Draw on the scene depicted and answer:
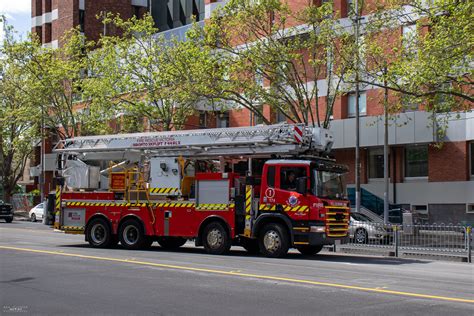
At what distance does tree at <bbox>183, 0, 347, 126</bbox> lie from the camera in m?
24.8

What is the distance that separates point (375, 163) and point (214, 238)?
18963 mm

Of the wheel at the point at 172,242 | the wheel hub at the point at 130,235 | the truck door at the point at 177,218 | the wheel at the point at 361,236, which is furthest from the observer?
the wheel at the point at 361,236

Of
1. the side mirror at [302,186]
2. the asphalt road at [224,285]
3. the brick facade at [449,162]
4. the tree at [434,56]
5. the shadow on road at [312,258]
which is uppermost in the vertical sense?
the tree at [434,56]

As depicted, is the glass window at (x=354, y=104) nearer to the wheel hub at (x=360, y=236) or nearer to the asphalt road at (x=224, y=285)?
the wheel hub at (x=360, y=236)

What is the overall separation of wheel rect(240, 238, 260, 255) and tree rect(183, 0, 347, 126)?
749 centimetres

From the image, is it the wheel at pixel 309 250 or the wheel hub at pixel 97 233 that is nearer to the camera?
the wheel at pixel 309 250

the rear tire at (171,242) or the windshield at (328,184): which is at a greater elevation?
the windshield at (328,184)

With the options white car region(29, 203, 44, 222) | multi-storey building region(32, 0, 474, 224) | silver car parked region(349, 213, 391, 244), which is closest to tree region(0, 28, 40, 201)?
white car region(29, 203, 44, 222)

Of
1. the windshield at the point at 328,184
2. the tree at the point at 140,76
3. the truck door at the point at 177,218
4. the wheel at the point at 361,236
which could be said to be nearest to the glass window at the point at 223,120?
the tree at the point at 140,76

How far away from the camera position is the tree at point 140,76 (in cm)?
3031

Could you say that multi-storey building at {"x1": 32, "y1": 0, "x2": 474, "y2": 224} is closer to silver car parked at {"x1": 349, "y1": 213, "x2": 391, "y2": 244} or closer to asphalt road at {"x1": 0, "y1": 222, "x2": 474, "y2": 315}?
silver car parked at {"x1": 349, "y1": 213, "x2": 391, "y2": 244}

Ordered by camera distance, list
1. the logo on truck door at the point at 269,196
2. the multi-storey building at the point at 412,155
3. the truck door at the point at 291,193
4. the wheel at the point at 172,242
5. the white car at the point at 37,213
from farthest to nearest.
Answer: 1. the white car at the point at 37,213
2. the multi-storey building at the point at 412,155
3. the wheel at the point at 172,242
4. the logo on truck door at the point at 269,196
5. the truck door at the point at 291,193

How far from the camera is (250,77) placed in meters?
26.2

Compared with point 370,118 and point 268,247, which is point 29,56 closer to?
point 370,118
